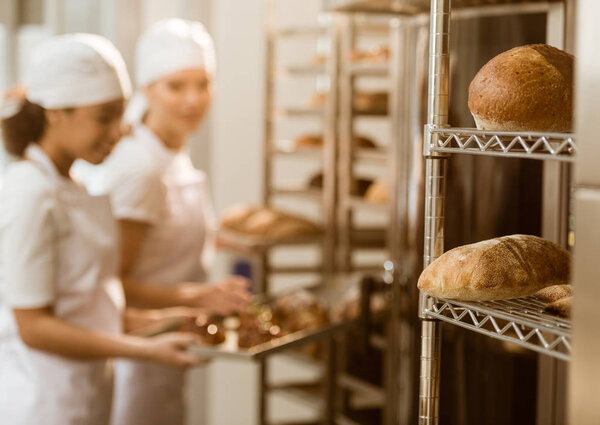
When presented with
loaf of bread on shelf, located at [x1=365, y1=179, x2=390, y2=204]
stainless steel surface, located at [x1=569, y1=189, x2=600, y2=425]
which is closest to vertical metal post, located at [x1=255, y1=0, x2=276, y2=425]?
loaf of bread on shelf, located at [x1=365, y1=179, x2=390, y2=204]

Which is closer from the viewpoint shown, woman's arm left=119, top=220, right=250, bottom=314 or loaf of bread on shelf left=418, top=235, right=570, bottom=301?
loaf of bread on shelf left=418, top=235, right=570, bottom=301

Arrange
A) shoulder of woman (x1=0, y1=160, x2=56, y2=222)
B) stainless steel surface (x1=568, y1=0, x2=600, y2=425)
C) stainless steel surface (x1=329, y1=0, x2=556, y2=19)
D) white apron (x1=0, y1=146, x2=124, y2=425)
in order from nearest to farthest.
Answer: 1. stainless steel surface (x1=568, y1=0, x2=600, y2=425)
2. stainless steel surface (x1=329, y1=0, x2=556, y2=19)
3. shoulder of woman (x1=0, y1=160, x2=56, y2=222)
4. white apron (x1=0, y1=146, x2=124, y2=425)

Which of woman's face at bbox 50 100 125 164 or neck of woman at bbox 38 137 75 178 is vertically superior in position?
woman's face at bbox 50 100 125 164

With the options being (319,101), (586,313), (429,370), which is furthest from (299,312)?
(586,313)

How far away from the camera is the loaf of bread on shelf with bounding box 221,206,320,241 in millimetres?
3010

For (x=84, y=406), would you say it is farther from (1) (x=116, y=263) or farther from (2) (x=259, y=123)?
(2) (x=259, y=123)

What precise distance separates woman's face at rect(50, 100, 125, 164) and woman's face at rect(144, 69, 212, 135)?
1.86 feet

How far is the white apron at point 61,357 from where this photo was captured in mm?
2078

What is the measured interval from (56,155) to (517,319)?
140 cm

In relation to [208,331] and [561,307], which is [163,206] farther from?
[561,307]

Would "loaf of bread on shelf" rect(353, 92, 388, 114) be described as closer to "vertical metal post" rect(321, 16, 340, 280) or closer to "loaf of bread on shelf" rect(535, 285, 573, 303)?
"vertical metal post" rect(321, 16, 340, 280)

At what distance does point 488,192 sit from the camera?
196 centimetres

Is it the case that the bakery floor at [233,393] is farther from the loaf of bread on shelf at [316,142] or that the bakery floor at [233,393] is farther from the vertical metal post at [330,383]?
the vertical metal post at [330,383]

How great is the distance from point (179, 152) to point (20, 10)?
1433 mm
